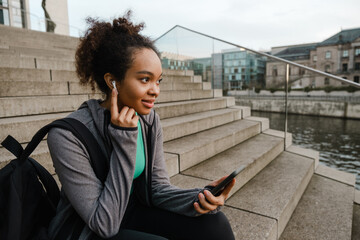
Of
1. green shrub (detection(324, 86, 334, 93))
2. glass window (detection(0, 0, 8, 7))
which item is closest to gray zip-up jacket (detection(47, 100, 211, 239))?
glass window (detection(0, 0, 8, 7))

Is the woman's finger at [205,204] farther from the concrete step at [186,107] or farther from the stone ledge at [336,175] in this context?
the stone ledge at [336,175]

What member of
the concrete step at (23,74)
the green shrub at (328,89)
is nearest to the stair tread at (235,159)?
the concrete step at (23,74)

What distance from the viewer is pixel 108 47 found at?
103 cm

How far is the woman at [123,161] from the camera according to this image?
853mm

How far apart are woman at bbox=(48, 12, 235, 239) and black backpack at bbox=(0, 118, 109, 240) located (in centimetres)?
3

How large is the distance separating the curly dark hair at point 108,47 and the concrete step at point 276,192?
135 centimetres

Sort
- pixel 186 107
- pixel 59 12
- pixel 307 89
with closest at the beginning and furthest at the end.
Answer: pixel 186 107, pixel 59 12, pixel 307 89

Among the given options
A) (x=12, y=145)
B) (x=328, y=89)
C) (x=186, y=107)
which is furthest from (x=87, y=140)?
(x=328, y=89)

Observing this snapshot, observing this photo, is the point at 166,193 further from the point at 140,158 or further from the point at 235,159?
the point at 235,159

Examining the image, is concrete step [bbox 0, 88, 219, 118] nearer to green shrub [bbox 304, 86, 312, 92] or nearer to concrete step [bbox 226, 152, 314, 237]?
concrete step [bbox 226, 152, 314, 237]

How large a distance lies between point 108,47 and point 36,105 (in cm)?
178

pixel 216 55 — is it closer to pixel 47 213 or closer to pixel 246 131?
pixel 246 131

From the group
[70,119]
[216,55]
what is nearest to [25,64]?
[70,119]

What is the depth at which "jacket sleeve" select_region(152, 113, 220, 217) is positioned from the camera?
1.09m
